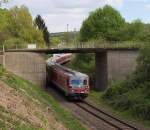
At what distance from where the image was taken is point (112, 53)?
2424 inches

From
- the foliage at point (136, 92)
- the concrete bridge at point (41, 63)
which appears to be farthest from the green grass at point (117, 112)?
the concrete bridge at point (41, 63)

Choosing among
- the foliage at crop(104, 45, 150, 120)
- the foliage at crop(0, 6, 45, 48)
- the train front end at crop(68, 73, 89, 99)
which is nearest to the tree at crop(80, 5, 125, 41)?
the foliage at crop(0, 6, 45, 48)

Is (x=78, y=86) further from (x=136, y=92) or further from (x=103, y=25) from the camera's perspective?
(x=103, y=25)

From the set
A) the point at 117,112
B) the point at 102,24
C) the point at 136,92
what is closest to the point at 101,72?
the point at 136,92

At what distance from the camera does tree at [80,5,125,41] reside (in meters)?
106

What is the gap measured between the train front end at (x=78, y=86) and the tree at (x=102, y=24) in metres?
50.6

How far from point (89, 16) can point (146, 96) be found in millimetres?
69479

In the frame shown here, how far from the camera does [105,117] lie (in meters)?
40.8

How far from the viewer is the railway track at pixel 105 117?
115 feet

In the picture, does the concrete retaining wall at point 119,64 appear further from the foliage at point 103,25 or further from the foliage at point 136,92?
the foliage at point 103,25

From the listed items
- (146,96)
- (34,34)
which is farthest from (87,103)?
(34,34)

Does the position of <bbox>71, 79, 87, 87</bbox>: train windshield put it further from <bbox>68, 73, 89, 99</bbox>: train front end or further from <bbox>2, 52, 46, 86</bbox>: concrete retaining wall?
<bbox>2, 52, 46, 86</bbox>: concrete retaining wall

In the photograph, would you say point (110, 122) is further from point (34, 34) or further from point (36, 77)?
point (34, 34)

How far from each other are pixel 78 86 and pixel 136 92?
7744mm
